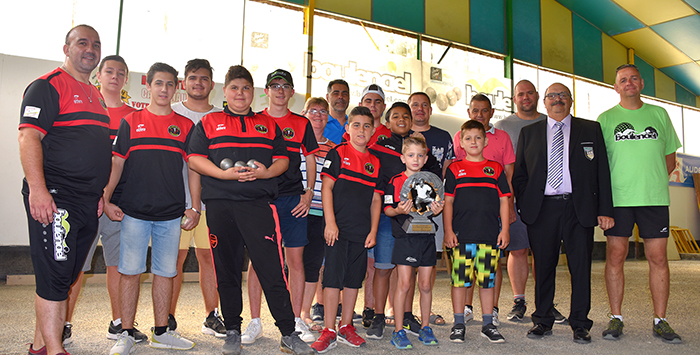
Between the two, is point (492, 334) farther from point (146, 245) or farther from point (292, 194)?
point (146, 245)

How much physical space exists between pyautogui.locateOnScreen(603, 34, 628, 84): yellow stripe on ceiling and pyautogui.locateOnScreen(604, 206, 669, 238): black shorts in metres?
10.5

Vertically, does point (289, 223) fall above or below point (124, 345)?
above

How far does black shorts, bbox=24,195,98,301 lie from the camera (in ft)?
7.64

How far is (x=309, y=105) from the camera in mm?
3785

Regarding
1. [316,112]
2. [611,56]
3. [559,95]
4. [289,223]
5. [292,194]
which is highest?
[611,56]

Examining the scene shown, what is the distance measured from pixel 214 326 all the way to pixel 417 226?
1.65 metres

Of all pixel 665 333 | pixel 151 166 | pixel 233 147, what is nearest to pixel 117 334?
pixel 151 166

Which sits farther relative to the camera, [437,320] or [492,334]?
[437,320]

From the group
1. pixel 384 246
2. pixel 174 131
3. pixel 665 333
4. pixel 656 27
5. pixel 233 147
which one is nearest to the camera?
pixel 233 147

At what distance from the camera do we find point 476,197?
3285 mm

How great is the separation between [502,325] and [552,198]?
1166 millimetres

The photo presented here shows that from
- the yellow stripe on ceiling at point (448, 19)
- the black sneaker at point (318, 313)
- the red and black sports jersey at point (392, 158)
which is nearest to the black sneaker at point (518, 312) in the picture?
the red and black sports jersey at point (392, 158)

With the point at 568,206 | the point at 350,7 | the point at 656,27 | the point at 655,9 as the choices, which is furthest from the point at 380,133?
the point at 656,27

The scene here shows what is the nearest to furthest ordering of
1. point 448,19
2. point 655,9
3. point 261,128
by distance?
point 261,128 < point 448,19 < point 655,9
